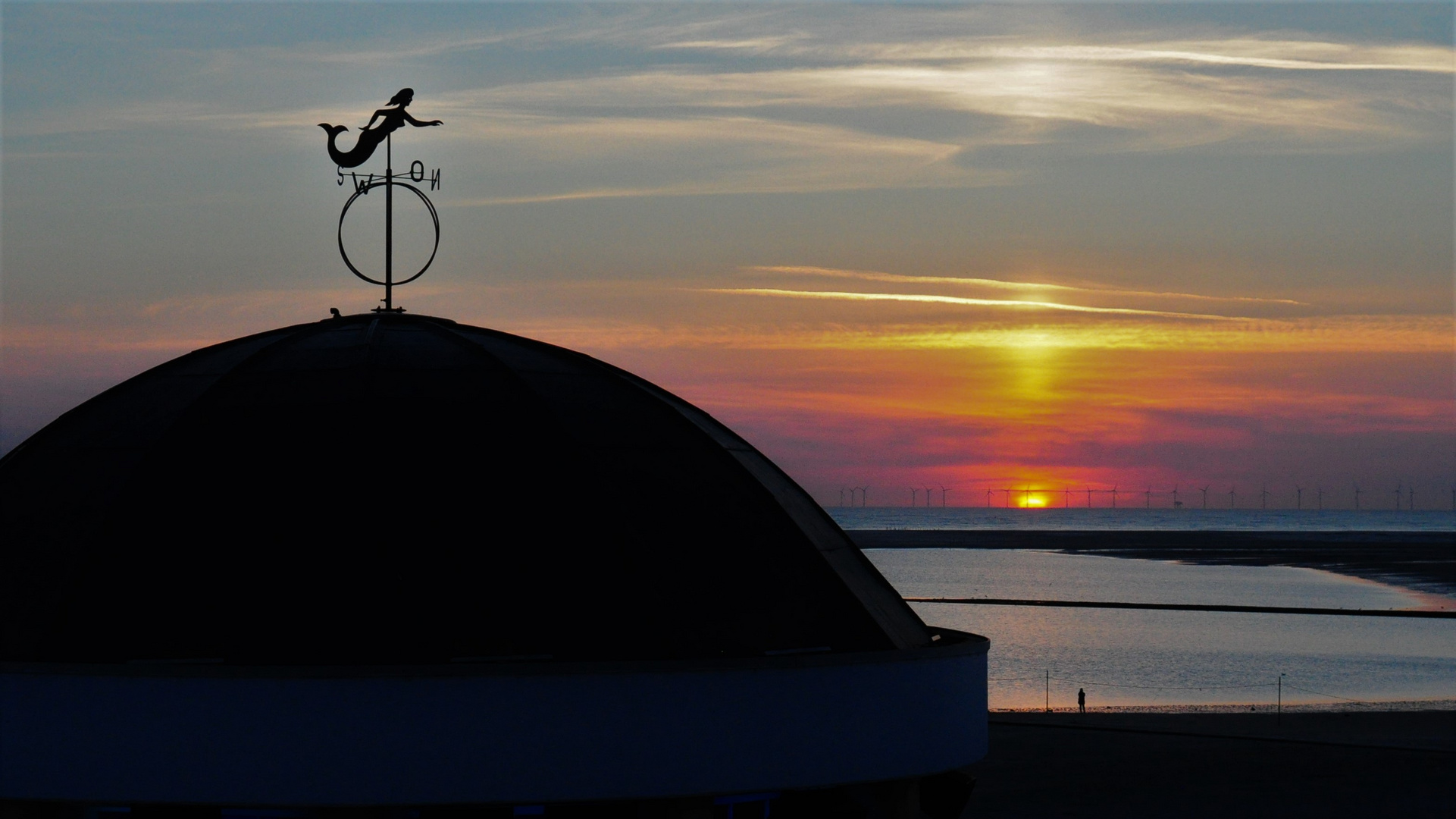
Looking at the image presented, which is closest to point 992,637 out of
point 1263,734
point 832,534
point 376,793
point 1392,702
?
point 1392,702

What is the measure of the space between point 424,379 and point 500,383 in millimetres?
925

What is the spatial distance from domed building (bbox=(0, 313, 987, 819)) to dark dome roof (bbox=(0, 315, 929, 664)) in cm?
4

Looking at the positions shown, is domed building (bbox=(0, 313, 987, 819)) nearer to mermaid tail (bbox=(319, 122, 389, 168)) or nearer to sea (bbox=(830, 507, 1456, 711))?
mermaid tail (bbox=(319, 122, 389, 168))

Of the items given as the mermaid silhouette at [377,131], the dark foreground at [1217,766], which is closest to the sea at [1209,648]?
the dark foreground at [1217,766]

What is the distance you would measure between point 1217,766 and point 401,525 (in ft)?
142

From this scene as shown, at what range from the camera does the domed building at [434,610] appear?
16.8 metres

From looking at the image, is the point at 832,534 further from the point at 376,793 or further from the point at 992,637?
the point at 992,637

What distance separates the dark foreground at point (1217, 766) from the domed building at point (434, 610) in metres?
29.6

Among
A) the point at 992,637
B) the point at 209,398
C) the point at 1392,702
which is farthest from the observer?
the point at 992,637

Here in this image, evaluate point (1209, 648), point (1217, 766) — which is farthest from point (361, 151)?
point (1209, 648)

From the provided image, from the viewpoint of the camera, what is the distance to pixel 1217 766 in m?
56.2

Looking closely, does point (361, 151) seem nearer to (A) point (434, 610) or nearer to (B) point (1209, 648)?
(A) point (434, 610)

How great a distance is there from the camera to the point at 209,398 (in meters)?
21.0

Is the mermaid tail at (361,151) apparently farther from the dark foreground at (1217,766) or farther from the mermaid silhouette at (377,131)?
the dark foreground at (1217,766)
